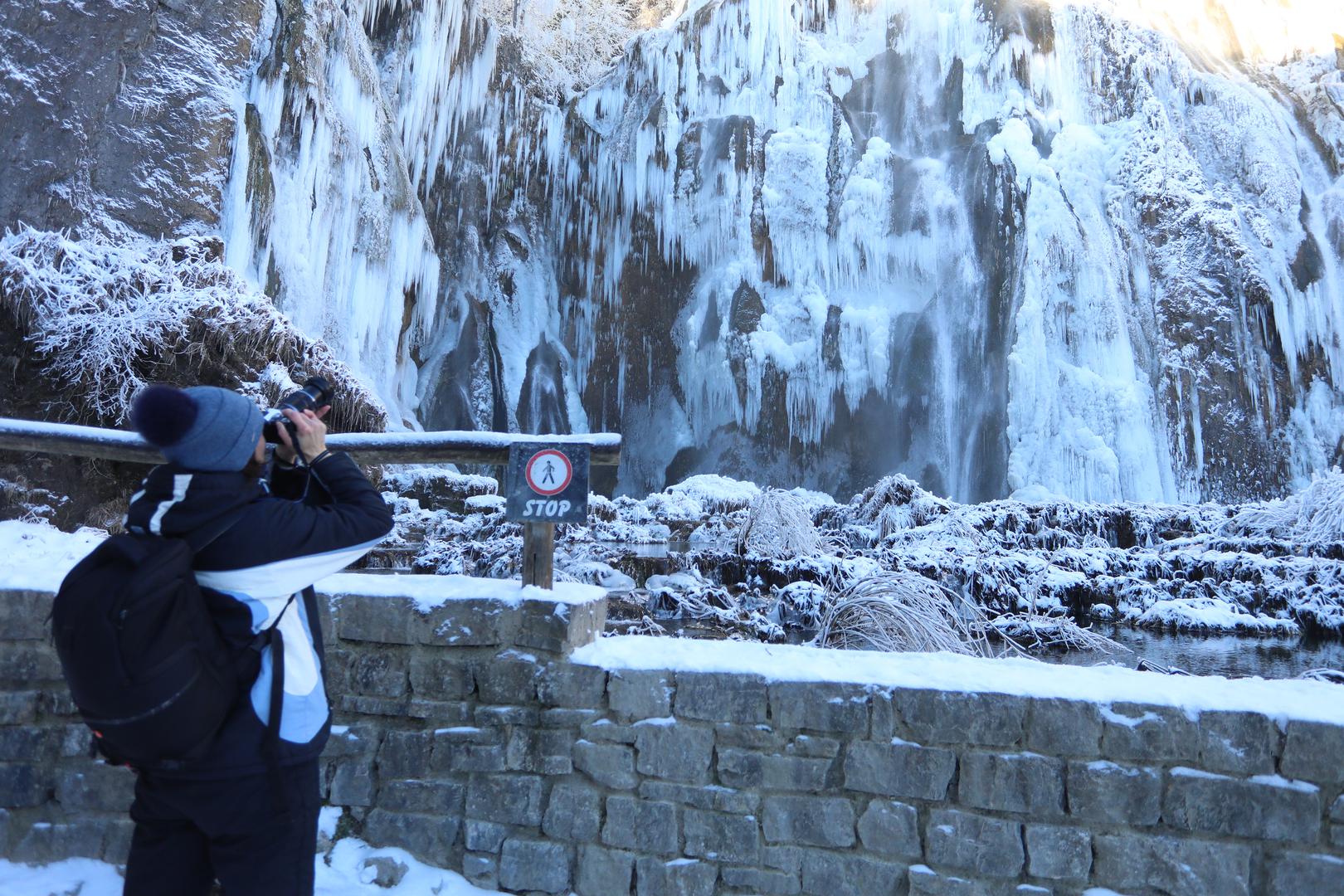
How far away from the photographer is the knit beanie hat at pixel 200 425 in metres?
1.36

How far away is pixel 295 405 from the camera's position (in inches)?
70.0

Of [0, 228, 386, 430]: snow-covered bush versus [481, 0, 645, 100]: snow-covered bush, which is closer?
[0, 228, 386, 430]: snow-covered bush

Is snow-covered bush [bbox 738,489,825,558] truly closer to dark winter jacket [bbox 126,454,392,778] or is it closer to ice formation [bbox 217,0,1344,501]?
ice formation [bbox 217,0,1344,501]

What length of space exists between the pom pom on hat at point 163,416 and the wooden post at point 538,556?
125 centimetres

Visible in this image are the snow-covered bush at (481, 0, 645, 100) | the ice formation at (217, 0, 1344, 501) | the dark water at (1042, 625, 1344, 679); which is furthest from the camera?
the snow-covered bush at (481, 0, 645, 100)

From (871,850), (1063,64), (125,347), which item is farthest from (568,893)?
(1063,64)

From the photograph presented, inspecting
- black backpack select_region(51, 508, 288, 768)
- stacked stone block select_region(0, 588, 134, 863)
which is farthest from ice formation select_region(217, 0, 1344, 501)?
black backpack select_region(51, 508, 288, 768)

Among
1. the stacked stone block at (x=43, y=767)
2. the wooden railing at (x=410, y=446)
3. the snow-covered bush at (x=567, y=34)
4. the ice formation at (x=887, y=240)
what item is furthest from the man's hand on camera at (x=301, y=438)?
the snow-covered bush at (x=567, y=34)

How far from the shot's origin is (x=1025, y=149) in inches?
642

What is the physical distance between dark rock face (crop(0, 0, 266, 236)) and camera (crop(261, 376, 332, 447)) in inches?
283

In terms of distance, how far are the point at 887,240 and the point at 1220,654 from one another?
1254 centimetres

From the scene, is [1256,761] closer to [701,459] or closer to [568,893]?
[568,893]

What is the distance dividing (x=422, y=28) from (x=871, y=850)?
15449 mm

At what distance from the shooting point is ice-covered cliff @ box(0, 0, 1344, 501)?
579 inches
